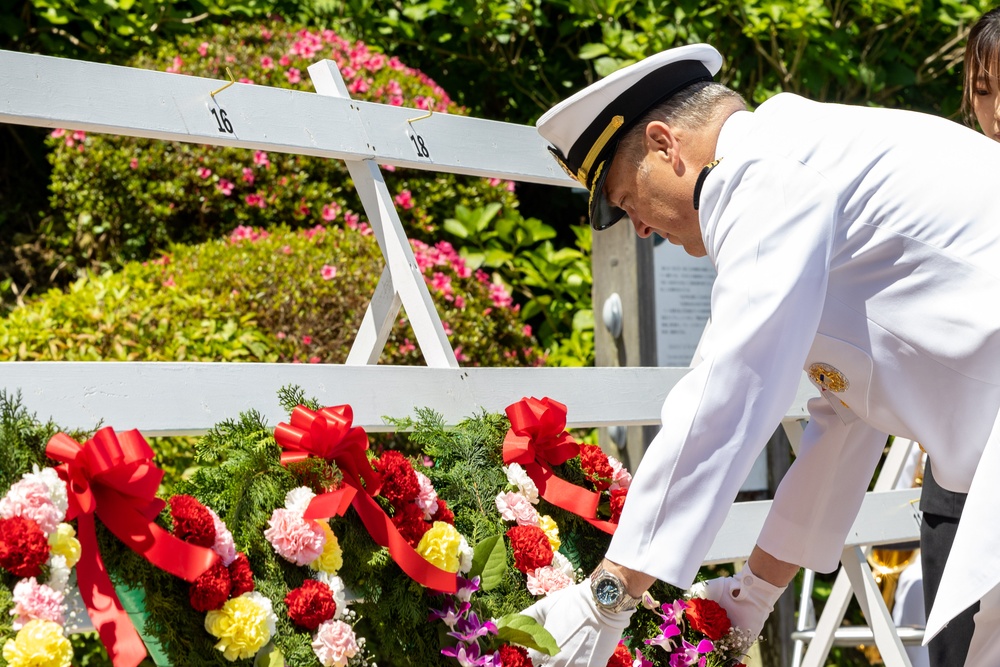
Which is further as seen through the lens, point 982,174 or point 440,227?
point 440,227

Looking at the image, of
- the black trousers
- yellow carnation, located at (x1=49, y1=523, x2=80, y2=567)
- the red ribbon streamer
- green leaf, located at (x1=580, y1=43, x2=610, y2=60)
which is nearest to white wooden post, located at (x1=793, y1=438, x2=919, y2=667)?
the black trousers

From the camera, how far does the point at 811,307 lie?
158 centimetres

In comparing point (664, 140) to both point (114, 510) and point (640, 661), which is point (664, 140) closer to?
point (640, 661)

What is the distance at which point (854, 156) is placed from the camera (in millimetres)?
1696

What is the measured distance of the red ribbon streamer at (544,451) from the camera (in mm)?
2064

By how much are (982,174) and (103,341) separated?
9.03ft

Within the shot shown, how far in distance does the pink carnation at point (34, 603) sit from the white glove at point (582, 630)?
0.74 meters

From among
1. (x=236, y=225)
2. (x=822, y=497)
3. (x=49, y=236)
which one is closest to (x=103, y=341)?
(x=236, y=225)

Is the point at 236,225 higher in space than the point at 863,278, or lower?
lower

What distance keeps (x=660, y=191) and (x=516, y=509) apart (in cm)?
65

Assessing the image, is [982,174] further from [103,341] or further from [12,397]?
[103,341]

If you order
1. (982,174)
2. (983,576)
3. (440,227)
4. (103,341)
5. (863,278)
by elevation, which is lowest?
(440,227)

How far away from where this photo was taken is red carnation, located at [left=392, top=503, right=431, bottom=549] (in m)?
1.83

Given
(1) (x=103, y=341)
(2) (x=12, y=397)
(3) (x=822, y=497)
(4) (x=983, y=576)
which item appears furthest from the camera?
(1) (x=103, y=341)
